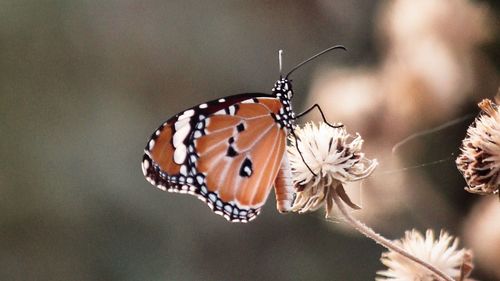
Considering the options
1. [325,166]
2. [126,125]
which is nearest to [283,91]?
[325,166]

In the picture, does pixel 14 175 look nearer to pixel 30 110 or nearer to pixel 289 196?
pixel 30 110

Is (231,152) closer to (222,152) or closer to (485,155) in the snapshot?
(222,152)

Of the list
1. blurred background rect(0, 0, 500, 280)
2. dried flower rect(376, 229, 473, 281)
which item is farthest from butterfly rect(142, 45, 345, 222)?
blurred background rect(0, 0, 500, 280)

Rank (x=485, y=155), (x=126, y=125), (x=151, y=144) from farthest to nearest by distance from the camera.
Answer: (x=126, y=125)
(x=151, y=144)
(x=485, y=155)

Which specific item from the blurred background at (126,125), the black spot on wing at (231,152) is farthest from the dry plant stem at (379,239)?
the blurred background at (126,125)

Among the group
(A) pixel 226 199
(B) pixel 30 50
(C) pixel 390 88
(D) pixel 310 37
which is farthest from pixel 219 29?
(A) pixel 226 199

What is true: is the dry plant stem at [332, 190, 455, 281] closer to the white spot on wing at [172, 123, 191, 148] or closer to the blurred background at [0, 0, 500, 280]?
the white spot on wing at [172, 123, 191, 148]
